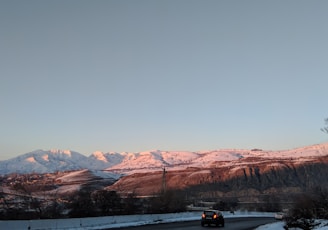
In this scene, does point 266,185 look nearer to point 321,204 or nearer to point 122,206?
point 122,206

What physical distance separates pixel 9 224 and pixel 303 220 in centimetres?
1894

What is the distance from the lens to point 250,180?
177 metres

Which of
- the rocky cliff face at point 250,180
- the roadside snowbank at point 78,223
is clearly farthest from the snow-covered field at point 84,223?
the rocky cliff face at point 250,180

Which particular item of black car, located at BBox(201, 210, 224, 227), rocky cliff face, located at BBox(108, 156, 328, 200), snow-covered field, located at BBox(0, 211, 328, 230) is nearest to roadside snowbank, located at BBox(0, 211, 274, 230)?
snow-covered field, located at BBox(0, 211, 328, 230)

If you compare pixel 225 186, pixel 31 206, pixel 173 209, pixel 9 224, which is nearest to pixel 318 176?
pixel 225 186

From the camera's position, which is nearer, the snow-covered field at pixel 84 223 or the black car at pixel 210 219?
the snow-covered field at pixel 84 223

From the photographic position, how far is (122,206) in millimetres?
52781

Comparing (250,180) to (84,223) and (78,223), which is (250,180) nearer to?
(84,223)

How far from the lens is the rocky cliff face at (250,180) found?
165125 mm

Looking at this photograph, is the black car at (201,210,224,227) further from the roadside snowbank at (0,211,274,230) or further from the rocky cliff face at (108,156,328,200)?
the rocky cliff face at (108,156,328,200)

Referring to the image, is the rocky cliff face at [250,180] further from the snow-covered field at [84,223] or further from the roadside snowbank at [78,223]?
the snow-covered field at [84,223]

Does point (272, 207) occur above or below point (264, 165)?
below

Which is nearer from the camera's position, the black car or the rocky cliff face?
the black car

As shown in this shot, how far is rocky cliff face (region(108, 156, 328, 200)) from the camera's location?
165m
